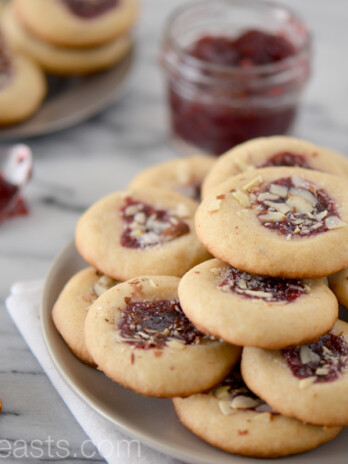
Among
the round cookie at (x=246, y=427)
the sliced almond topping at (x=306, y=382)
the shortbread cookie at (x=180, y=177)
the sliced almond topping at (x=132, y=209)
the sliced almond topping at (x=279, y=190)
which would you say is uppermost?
the sliced almond topping at (x=279, y=190)

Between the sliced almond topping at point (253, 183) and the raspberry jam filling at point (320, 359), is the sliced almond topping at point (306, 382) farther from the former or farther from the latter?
the sliced almond topping at point (253, 183)

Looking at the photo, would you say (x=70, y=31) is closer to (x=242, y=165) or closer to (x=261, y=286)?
(x=242, y=165)

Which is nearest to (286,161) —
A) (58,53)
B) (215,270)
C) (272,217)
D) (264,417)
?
(272,217)

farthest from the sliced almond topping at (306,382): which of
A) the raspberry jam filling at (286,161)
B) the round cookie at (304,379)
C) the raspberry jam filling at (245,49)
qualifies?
the raspberry jam filling at (245,49)

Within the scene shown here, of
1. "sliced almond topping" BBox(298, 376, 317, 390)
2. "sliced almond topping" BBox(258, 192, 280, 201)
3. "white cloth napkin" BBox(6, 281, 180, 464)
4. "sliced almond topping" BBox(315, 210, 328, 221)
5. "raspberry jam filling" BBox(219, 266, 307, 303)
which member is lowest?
"white cloth napkin" BBox(6, 281, 180, 464)

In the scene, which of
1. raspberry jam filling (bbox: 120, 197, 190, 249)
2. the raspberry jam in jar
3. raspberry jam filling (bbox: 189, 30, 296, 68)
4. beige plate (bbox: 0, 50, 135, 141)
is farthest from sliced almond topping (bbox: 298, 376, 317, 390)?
beige plate (bbox: 0, 50, 135, 141)

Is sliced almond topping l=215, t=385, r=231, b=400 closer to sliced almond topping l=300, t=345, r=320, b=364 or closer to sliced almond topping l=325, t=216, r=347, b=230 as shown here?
sliced almond topping l=300, t=345, r=320, b=364
